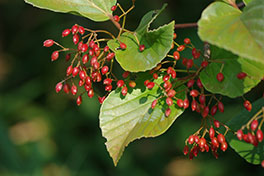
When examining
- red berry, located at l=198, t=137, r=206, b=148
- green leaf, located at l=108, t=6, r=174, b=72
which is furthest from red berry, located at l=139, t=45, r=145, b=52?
red berry, located at l=198, t=137, r=206, b=148

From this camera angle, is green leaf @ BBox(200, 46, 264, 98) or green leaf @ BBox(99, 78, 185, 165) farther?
green leaf @ BBox(99, 78, 185, 165)

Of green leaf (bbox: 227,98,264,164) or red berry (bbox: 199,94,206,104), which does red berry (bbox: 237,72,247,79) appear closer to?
red berry (bbox: 199,94,206,104)

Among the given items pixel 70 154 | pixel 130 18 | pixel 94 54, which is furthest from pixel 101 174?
pixel 94 54

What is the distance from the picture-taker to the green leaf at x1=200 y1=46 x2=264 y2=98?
1.17m

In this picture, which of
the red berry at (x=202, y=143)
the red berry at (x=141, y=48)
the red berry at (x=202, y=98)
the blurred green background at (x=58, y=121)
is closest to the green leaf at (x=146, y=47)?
the red berry at (x=141, y=48)

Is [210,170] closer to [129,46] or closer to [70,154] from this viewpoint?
[70,154]

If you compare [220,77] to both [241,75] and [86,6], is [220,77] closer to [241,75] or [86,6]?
[241,75]

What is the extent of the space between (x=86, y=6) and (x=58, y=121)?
3.32 m

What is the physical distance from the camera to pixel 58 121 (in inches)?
180

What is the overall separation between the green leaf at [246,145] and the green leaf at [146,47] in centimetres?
56

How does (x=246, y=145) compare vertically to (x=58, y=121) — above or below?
above

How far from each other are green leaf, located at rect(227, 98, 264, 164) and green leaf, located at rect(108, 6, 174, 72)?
0.56 m

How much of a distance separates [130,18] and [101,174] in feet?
5.82

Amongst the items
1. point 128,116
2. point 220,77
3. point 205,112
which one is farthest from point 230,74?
point 128,116
